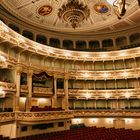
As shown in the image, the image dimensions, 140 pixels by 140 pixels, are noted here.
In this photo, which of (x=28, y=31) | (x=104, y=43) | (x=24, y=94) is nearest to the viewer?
(x=24, y=94)

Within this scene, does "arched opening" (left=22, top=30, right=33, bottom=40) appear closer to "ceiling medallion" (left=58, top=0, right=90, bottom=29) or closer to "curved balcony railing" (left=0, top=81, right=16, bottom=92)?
"curved balcony railing" (left=0, top=81, right=16, bottom=92)

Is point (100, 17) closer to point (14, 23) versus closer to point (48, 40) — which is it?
point (48, 40)

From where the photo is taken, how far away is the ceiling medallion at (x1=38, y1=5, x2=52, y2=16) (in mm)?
17281

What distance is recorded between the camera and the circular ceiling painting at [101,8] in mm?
17050

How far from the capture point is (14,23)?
764 inches

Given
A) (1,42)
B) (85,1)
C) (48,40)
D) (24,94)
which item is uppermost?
(85,1)

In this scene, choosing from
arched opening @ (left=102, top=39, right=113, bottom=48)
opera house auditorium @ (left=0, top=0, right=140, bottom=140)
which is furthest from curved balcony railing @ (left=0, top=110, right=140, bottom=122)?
arched opening @ (left=102, top=39, right=113, bottom=48)

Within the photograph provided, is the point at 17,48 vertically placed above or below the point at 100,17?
below

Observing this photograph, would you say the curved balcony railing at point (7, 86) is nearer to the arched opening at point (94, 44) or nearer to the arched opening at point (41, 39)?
the arched opening at point (41, 39)

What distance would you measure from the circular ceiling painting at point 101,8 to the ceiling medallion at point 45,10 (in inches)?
188

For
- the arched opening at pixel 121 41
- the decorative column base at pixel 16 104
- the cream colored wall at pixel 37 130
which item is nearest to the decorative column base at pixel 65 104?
the cream colored wall at pixel 37 130

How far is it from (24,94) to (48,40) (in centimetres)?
927

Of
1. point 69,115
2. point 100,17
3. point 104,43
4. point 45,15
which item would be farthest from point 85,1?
point 69,115

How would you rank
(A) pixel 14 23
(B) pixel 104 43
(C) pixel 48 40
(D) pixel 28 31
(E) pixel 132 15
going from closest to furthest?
(E) pixel 132 15 → (A) pixel 14 23 → (D) pixel 28 31 → (C) pixel 48 40 → (B) pixel 104 43
